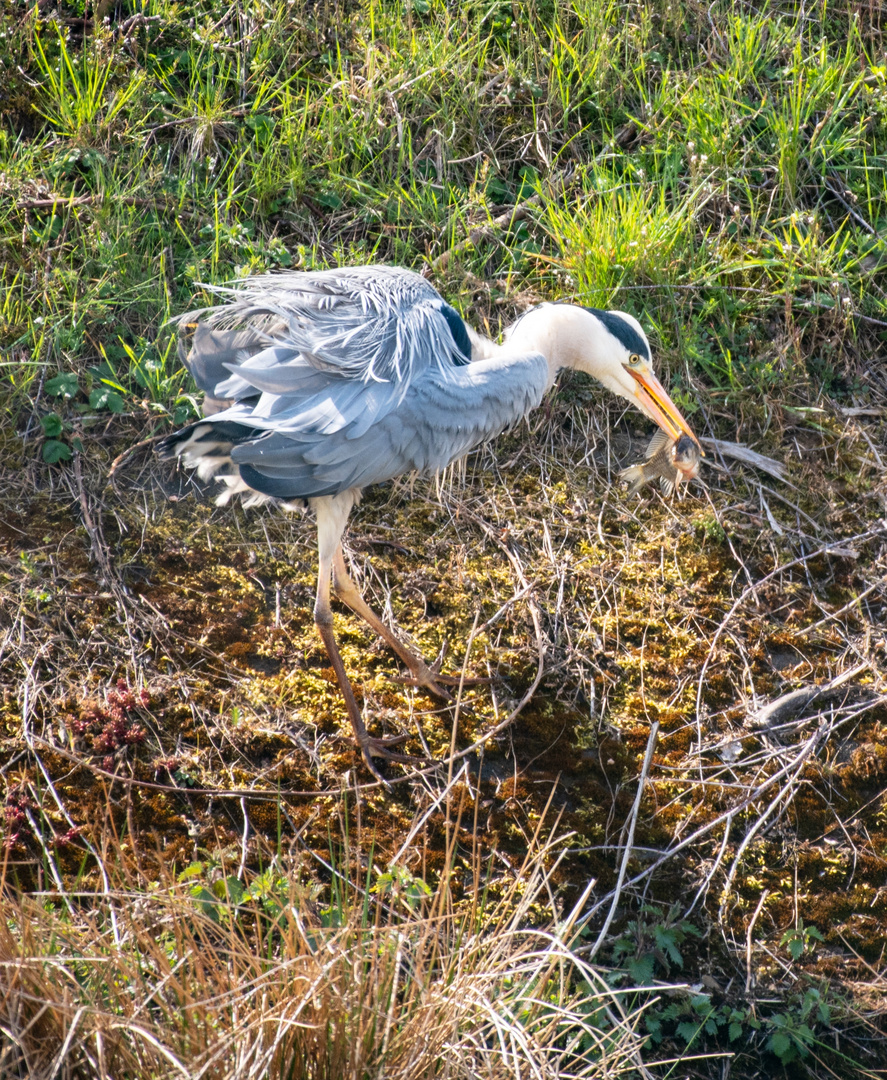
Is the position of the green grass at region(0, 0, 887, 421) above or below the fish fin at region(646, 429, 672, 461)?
above

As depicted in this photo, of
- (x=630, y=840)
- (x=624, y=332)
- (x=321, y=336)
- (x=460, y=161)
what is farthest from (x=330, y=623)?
(x=460, y=161)

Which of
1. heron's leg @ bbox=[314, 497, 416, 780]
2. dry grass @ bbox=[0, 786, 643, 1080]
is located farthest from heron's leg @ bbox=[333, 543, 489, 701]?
dry grass @ bbox=[0, 786, 643, 1080]

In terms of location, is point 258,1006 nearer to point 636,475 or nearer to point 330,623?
point 330,623

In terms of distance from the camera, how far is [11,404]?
3.49 m

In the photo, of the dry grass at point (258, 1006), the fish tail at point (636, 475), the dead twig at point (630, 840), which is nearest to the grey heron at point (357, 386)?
the fish tail at point (636, 475)

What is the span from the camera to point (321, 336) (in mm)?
2840

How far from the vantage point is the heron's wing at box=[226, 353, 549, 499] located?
8.60 feet

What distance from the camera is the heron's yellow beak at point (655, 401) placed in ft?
10.4

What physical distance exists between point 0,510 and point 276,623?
0.97 metres

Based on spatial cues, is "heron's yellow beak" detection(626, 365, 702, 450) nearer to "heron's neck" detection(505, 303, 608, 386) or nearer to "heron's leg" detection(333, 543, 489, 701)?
"heron's neck" detection(505, 303, 608, 386)

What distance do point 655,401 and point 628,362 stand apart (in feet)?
0.47

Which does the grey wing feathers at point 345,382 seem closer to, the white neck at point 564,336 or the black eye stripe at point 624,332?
the white neck at point 564,336

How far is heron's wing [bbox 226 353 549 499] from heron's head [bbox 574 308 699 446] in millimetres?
236

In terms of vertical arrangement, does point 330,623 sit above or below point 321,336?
below
